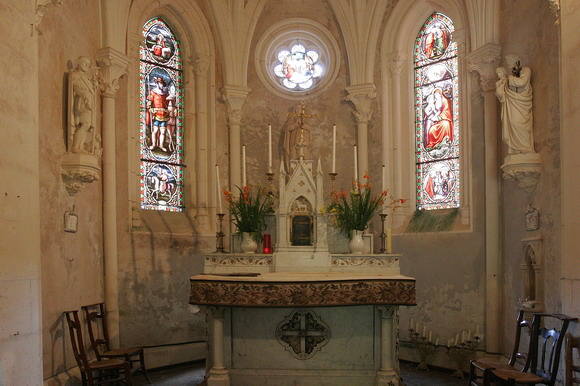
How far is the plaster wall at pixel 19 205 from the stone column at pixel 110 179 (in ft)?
10.1

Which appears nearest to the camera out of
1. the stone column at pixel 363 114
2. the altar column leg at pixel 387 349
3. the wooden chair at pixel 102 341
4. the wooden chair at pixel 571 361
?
the wooden chair at pixel 571 361

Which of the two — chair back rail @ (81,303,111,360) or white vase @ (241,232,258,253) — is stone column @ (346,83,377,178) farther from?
chair back rail @ (81,303,111,360)

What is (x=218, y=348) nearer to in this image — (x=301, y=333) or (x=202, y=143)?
(x=301, y=333)

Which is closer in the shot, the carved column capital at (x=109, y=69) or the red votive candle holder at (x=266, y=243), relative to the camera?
the red votive candle holder at (x=266, y=243)

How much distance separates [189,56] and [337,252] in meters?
4.93

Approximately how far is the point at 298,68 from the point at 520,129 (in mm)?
5269

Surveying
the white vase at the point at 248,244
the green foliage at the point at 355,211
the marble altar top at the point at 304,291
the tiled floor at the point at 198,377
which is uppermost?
the green foliage at the point at 355,211

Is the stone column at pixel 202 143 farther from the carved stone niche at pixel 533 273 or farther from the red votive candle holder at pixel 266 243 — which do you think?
the carved stone niche at pixel 533 273

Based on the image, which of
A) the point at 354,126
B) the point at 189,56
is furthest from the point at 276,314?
the point at 189,56

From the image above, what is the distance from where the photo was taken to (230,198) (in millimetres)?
8570

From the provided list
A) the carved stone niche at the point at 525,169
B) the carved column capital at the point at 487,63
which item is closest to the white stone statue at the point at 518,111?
the carved stone niche at the point at 525,169

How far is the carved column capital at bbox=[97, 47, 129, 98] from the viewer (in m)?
9.35

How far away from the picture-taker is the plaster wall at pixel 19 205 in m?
5.75

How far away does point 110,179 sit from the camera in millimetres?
9328
